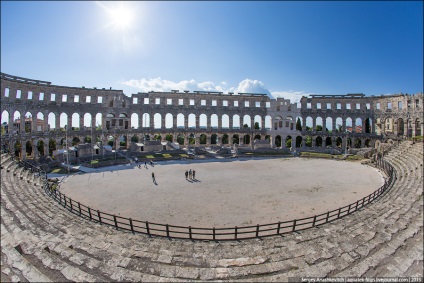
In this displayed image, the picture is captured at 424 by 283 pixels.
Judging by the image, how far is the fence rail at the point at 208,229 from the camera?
1212 cm

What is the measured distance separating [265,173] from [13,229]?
2660 centimetres

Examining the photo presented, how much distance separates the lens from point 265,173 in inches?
1259

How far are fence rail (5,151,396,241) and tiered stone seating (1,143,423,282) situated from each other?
55 centimetres

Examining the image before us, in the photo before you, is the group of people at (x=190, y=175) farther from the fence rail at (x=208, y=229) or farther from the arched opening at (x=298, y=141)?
the arched opening at (x=298, y=141)

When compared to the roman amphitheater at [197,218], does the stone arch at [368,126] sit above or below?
above

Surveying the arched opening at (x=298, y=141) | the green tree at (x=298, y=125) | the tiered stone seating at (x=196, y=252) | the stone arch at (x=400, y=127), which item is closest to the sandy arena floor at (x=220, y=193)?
the tiered stone seating at (x=196, y=252)

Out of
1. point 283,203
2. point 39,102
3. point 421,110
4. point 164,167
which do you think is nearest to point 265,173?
point 283,203

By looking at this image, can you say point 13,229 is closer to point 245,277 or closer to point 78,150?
point 245,277

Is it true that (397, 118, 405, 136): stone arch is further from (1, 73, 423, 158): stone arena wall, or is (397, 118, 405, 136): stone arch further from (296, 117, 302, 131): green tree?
(296, 117, 302, 131): green tree

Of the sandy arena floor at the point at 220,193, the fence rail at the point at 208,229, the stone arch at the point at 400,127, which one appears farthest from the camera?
the stone arch at the point at 400,127

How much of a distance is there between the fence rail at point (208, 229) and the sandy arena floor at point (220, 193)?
88 centimetres

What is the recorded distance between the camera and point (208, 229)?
1129 cm

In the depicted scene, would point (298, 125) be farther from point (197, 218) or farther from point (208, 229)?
point (208, 229)

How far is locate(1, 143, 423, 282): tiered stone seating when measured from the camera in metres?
8.78
